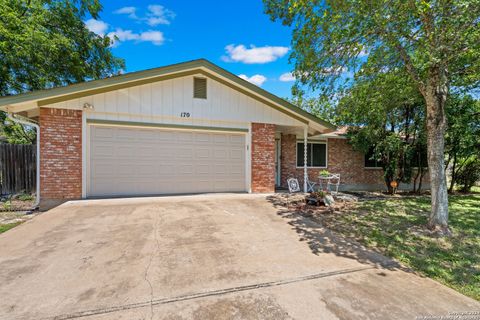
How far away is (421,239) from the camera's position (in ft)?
15.0

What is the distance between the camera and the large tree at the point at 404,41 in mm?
4348

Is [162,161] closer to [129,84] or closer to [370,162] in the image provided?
[129,84]

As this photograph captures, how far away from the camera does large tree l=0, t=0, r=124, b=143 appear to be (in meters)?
9.19

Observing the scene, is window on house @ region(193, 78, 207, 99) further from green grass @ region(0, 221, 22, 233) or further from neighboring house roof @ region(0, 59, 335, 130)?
green grass @ region(0, 221, 22, 233)

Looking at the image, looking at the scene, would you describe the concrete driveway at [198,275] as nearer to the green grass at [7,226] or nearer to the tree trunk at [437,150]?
the green grass at [7,226]

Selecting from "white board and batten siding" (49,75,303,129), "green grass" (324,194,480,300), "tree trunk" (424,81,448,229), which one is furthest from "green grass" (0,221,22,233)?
"tree trunk" (424,81,448,229)

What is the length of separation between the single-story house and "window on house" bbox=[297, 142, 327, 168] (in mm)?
2017

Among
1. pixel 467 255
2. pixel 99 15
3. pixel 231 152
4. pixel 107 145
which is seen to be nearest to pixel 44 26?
pixel 99 15

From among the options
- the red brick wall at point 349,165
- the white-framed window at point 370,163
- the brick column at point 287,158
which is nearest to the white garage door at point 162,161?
the brick column at point 287,158

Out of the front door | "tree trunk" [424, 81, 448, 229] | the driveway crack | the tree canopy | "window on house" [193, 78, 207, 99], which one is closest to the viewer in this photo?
the driveway crack

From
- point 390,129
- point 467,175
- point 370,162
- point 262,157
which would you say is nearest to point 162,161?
point 262,157

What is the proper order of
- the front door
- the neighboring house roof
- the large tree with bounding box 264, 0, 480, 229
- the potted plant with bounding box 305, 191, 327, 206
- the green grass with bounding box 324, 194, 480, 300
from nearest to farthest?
the green grass with bounding box 324, 194, 480, 300, the large tree with bounding box 264, 0, 480, 229, the neighboring house roof, the potted plant with bounding box 305, 191, 327, 206, the front door

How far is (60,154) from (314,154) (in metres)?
10.3

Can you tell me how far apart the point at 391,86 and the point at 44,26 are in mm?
15056
